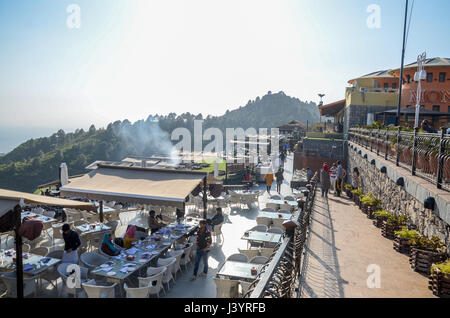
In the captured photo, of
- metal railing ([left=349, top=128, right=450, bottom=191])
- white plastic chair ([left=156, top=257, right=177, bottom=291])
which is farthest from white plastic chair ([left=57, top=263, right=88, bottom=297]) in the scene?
metal railing ([left=349, top=128, right=450, bottom=191])

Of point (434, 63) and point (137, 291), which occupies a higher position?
point (434, 63)

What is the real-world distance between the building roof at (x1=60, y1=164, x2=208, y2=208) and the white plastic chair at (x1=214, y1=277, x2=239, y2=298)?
→ 228 centimetres

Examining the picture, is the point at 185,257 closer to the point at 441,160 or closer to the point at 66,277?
the point at 66,277

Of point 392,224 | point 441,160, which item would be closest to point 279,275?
point 441,160

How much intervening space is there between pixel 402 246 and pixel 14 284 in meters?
7.92

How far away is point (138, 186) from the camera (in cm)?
880

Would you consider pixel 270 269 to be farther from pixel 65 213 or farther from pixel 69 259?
pixel 65 213

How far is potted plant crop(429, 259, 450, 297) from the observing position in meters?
4.92

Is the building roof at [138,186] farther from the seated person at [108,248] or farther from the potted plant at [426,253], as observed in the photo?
the potted plant at [426,253]

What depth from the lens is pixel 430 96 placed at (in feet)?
72.1

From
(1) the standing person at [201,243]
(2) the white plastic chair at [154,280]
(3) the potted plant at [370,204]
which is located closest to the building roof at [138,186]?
(1) the standing person at [201,243]

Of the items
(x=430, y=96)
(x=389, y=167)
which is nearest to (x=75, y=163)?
(x=430, y=96)

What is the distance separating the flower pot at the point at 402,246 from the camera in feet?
22.9

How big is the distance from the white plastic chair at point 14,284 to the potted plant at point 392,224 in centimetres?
806
